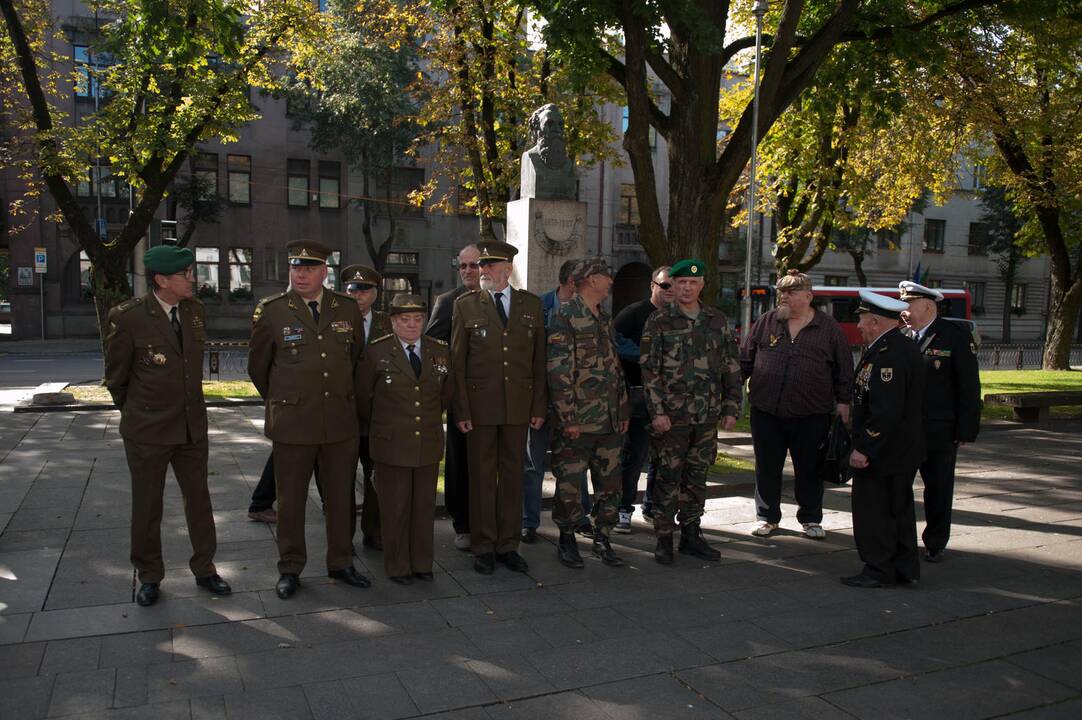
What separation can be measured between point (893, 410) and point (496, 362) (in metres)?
2.65

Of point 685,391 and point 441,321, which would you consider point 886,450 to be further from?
point 441,321

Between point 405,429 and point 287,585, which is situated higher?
point 405,429

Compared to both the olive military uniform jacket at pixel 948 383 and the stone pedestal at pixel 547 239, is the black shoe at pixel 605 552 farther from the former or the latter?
the stone pedestal at pixel 547 239

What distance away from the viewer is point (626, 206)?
41250mm

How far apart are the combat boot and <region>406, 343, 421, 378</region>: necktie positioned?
7.76 feet

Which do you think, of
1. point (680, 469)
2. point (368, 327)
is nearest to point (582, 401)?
point (680, 469)

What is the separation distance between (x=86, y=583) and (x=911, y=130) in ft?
58.3

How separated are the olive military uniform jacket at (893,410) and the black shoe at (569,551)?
2.01 m

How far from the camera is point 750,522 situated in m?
7.40

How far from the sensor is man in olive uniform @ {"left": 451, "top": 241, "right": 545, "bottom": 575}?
5820mm

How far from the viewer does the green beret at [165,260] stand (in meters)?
5.07

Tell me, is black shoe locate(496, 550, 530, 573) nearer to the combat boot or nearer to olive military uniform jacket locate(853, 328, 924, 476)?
the combat boot

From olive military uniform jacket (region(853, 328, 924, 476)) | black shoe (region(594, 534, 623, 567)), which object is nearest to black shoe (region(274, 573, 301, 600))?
black shoe (region(594, 534, 623, 567))

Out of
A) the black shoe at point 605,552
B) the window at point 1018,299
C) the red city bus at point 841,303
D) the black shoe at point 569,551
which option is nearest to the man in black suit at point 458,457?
the black shoe at point 569,551
